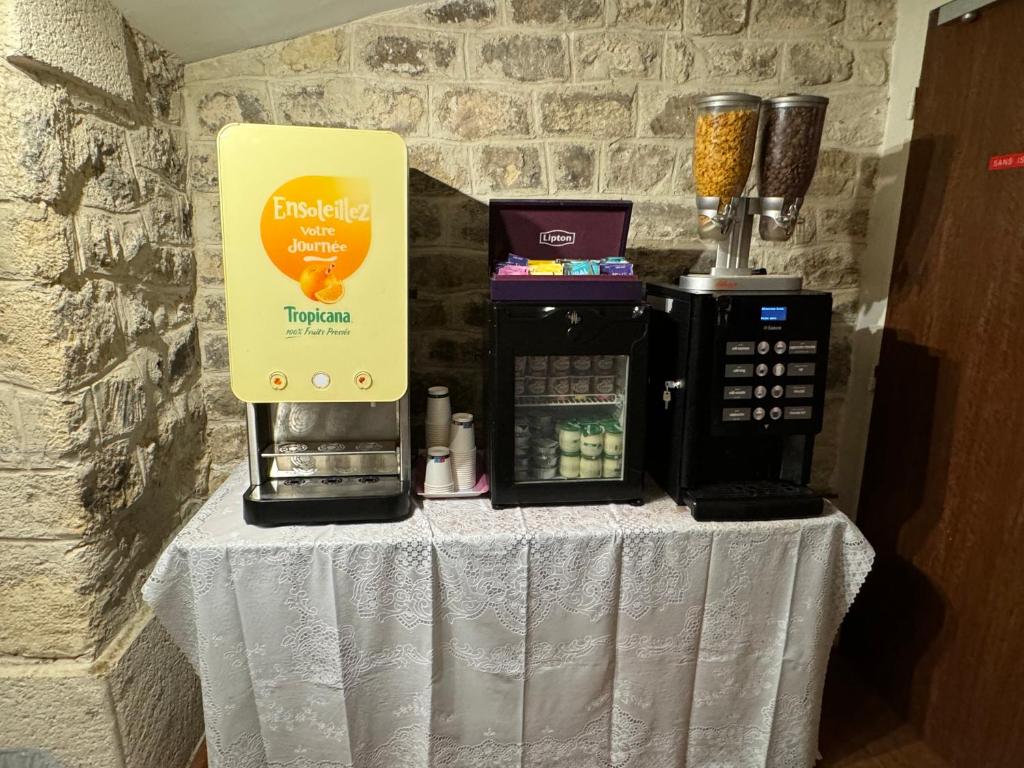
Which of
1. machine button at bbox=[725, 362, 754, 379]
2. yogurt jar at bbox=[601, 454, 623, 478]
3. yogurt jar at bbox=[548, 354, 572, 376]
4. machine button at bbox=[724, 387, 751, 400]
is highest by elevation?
machine button at bbox=[725, 362, 754, 379]

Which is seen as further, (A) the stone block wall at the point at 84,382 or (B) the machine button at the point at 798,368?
(B) the machine button at the point at 798,368

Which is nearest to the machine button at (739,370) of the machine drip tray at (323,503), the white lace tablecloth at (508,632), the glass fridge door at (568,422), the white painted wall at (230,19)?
the glass fridge door at (568,422)

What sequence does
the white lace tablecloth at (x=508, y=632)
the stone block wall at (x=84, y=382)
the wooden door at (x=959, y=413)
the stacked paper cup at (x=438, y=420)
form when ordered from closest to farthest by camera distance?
1. the stone block wall at (x=84, y=382)
2. the white lace tablecloth at (x=508, y=632)
3. the wooden door at (x=959, y=413)
4. the stacked paper cup at (x=438, y=420)

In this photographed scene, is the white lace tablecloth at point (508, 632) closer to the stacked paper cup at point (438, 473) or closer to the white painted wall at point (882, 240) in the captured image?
the stacked paper cup at point (438, 473)

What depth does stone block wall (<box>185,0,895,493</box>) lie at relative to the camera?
165cm

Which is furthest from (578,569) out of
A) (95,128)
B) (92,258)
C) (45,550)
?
(95,128)

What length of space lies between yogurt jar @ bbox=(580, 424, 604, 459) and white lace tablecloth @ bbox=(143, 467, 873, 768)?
5.2 inches

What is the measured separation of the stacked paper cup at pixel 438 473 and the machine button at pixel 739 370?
0.67 metres

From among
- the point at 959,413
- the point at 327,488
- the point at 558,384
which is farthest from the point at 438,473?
the point at 959,413

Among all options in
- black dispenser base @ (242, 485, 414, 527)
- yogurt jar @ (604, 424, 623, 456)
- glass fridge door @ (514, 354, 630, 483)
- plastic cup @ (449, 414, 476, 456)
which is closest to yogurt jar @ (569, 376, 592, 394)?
glass fridge door @ (514, 354, 630, 483)

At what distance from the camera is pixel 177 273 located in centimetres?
164

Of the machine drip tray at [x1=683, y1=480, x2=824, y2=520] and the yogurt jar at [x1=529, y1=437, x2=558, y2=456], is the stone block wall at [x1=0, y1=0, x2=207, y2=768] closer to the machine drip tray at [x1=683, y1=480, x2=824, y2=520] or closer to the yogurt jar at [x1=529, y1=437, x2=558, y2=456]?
the yogurt jar at [x1=529, y1=437, x2=558, y2=456]

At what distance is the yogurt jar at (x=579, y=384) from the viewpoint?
1.48 meters

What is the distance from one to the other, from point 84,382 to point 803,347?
1.50 metres
